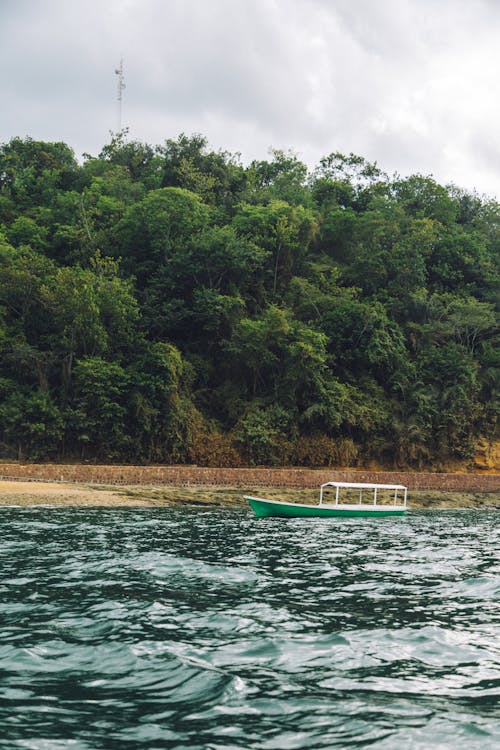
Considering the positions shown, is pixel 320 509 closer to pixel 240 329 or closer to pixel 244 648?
pixel 240 329

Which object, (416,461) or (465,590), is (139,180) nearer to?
(416,461)

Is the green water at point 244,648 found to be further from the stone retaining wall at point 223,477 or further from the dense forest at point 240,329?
the dense forest at point 240,329

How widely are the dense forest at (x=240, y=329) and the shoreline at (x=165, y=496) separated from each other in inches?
312

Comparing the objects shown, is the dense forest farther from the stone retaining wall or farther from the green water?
the green water

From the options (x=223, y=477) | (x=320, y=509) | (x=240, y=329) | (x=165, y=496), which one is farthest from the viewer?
(x=240, y=329)

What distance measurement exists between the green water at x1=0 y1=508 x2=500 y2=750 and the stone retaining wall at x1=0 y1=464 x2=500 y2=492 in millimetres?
18493

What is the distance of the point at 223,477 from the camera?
40094 millimetres

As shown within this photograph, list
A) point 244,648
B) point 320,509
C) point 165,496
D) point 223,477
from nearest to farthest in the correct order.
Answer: point 244,648
point 320,509
point 165,496
point 223,477

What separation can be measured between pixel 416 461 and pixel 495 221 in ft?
83.9

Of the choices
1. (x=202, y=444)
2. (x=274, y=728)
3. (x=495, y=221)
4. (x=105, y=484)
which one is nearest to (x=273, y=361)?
(x=202, y=444)

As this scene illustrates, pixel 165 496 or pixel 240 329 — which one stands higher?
pixel 240 329

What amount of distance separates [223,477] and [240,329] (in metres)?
13.3

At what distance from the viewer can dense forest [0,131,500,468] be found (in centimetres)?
4638

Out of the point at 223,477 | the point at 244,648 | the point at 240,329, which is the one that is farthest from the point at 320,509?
the point at 244,648
